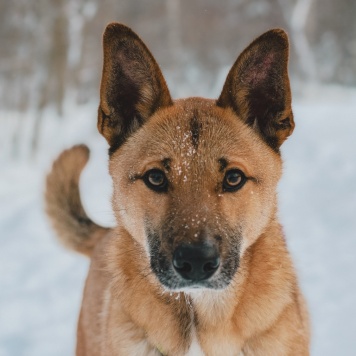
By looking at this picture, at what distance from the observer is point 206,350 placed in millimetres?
2725

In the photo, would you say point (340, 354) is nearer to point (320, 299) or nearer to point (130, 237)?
point (320, 299)

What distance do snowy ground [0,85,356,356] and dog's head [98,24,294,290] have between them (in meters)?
0.59

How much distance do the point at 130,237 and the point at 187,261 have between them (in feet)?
2.04

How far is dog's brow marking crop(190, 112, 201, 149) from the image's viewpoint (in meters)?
2.72

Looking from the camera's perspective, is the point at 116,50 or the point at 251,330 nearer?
the point at 251,330

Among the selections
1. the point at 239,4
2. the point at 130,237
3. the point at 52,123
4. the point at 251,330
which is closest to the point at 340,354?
the point at 251,330

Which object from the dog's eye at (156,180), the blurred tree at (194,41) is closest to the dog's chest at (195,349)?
the dog's eye at (156,180)

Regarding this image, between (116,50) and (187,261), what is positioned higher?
(116,50)

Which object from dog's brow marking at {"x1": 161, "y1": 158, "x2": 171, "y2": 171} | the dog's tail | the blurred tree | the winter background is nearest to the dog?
dog's brow marking at {"x1": 161, "y1": 158, "x2": 171, "y2": 171}

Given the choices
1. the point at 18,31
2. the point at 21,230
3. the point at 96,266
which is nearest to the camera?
the point at 96,266

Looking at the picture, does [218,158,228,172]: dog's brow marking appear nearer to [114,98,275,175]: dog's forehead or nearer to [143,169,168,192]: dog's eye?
[114,98,275,175]: dog's forehead

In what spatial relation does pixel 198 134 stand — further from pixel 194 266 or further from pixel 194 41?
pixel 194 41

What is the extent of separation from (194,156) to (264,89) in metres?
0.65

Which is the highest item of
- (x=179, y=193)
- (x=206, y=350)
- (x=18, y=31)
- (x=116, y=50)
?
(x=18, y=31)
